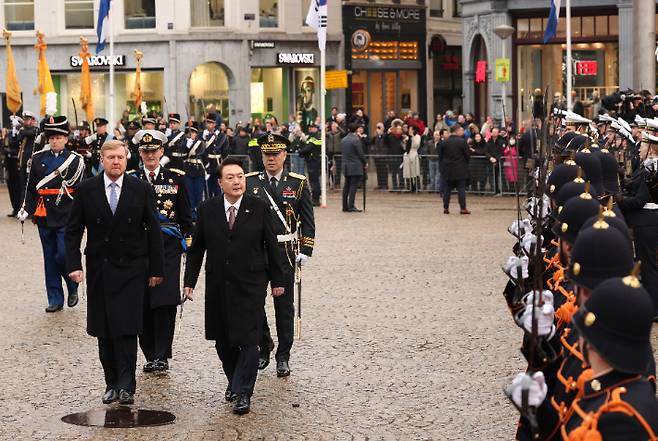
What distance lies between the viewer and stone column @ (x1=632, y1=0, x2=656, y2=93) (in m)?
36.8

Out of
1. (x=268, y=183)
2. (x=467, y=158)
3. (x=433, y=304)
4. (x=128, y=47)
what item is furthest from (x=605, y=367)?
(x=128, y=47)

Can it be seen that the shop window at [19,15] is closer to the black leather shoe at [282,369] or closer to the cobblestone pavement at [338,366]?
the cobblestone pavement at [338,366]

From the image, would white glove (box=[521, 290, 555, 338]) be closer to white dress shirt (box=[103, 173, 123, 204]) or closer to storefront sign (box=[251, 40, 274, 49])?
white dress shirt (box=[103, 173, 123, 204])

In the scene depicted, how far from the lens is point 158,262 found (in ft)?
36.7

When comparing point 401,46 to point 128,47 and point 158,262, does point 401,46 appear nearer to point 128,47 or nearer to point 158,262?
point 128,47

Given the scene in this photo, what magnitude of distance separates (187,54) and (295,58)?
3.70 meters

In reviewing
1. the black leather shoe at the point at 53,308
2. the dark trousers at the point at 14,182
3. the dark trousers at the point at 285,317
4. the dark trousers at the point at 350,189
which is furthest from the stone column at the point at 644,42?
the dark trousers at the point at 285,317

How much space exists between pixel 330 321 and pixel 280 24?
38.7m

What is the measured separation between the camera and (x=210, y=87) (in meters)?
51.1

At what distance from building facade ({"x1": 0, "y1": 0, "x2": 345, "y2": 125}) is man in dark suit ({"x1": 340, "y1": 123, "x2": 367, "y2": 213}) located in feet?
64.7

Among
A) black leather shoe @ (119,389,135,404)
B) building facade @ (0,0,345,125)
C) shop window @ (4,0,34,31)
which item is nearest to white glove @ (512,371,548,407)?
black leather shoe @ (119,389,135,404)

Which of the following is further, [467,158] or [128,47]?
[128,47]

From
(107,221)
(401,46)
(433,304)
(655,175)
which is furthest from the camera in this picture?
(401,46)

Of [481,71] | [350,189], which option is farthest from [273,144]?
[481,71]
